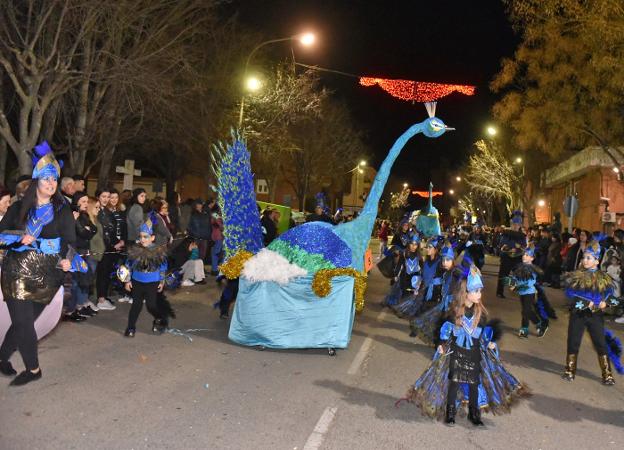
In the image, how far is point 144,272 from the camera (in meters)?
7.73

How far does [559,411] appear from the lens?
578cm

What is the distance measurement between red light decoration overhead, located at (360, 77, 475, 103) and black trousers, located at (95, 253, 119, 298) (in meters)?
8.02

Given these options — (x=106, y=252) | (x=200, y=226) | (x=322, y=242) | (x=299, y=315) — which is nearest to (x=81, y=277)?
(x=106, y=252)

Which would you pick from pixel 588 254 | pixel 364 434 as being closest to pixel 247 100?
pixel 588 254

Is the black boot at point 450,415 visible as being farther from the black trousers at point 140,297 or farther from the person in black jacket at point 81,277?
the person in black jacket at point 81,277

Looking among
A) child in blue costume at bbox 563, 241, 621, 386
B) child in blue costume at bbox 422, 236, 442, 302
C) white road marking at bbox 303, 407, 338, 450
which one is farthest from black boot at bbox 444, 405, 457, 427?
child in blue costume at bbox 422, 236, 442, 302

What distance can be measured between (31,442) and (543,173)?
132 ft

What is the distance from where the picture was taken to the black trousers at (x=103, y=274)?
9703 mm

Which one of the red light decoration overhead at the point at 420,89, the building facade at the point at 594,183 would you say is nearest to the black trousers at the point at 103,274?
the red light decoration overhead at the point at 420,89

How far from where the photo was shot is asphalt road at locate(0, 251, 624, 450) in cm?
456

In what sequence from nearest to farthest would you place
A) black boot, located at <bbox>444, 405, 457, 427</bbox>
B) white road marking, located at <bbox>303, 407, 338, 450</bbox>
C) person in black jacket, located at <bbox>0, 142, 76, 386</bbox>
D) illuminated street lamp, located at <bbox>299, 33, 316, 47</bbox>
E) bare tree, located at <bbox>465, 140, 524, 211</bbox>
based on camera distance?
white road marking, located at <bbox>303, 407, 338, 450</bbox>, black boot, located at <bbox>444, 405, 457, 427</bbox>, person in black jacket, located at <bbox>0, 142, 76, 386</bbox>, illuminated street lamp, located at <bbox>299, 33, 316, 47</bbox>, bare tree, located at <bbox>465, 140, 524, 211</bbox>

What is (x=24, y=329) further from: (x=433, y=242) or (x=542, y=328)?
(x=542, y=328)

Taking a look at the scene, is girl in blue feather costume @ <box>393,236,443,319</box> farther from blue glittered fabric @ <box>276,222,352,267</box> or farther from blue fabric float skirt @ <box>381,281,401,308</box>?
blue glittered fabric @ <box>276,222,352,267</box>

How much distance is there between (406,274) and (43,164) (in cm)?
739
